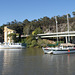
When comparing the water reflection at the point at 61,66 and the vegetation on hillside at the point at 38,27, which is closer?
the water reflection at the point at 61,66

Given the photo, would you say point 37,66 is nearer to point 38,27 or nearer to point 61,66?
point 61,66

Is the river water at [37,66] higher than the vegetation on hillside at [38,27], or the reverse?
the vegetation on hillside at [38,27]

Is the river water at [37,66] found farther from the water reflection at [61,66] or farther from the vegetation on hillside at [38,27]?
the vegetation on hillside at [38,27]

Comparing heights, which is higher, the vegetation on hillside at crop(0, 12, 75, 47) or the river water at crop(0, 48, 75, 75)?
the vegetation on hillside at crop(0, 12, 75, 47)

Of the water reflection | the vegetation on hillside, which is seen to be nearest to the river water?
the water reflection

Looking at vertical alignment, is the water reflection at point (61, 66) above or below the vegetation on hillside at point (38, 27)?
below

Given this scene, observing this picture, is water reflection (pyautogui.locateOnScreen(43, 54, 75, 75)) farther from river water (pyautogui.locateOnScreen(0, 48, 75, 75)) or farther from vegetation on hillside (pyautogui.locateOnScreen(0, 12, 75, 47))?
vegetation on hillside (pyautogui.locateOnScreen(0, 12, 75, 47))

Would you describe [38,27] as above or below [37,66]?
above

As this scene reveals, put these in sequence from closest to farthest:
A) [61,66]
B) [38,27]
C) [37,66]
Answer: [61,66] → [37,66] → [38,27]

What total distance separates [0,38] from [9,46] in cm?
5241

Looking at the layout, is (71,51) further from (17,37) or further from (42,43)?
(17,37)

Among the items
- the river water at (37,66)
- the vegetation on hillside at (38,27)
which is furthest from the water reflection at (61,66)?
the vegetation on hillside at (38,27)

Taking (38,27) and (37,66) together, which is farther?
(38,27)

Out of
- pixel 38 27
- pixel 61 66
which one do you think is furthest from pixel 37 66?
pixel 38 27
